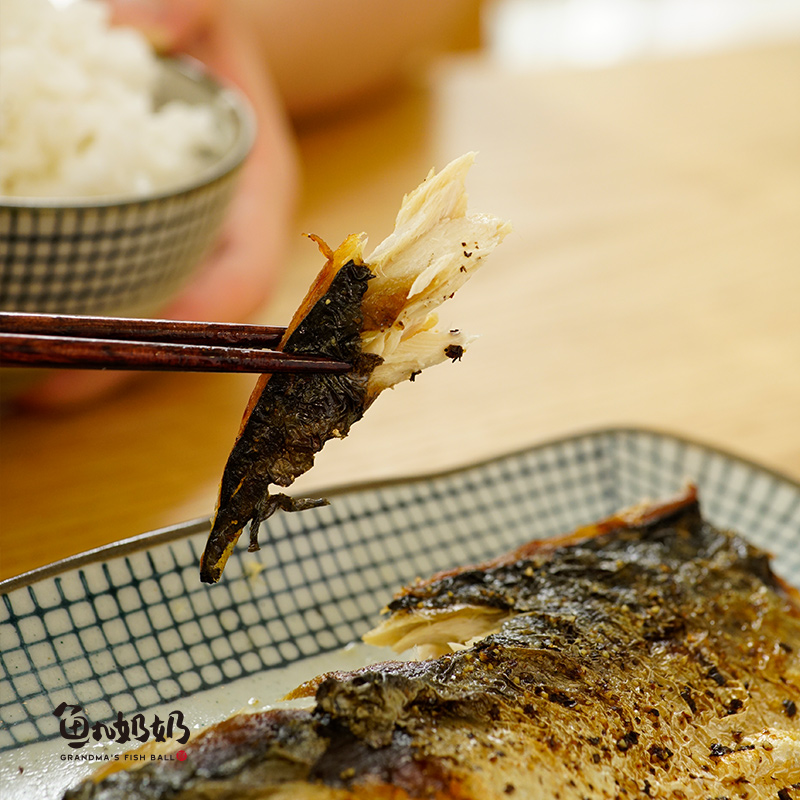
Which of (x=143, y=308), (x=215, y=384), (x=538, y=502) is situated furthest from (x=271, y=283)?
(x=538, y=502)

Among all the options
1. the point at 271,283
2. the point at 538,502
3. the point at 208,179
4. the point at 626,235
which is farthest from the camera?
the point at 626,235

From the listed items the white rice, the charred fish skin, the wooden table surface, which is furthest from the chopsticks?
the white rice

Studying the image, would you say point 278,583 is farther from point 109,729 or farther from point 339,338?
point 339,338

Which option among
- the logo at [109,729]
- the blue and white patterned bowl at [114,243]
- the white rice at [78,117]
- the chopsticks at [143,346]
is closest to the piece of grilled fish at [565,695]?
the logo at [109,729]

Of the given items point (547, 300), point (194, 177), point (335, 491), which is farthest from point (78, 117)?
point (547, 300)

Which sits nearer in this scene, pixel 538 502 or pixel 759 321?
pixel 538 502

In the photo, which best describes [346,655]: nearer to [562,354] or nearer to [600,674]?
[600,674]
